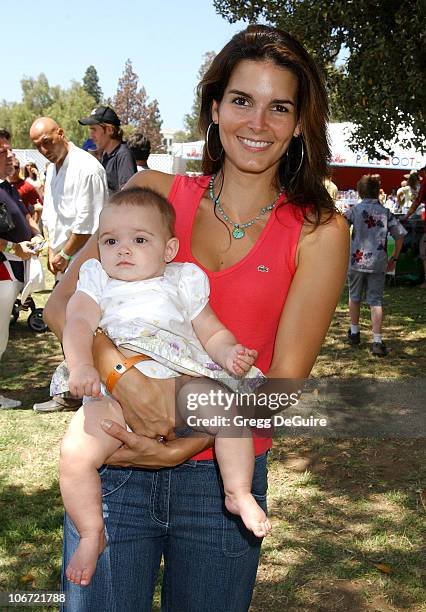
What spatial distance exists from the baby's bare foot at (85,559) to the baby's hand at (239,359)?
60cm

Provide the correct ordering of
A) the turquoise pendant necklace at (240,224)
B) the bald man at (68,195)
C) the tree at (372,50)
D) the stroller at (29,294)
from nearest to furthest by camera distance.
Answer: the turquoise pendant necklace at (240,224) < the bald man at (68,195) < the stroller at (29,294) < the tree at (372,50)

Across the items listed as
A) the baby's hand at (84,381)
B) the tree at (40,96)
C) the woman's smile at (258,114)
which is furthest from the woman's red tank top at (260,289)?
the tree at (40,96)

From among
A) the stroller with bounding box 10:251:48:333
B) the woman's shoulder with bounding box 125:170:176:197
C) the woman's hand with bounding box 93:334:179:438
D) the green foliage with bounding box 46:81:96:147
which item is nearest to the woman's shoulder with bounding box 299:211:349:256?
the woman's shoulder with bounding box 125:170:176:197

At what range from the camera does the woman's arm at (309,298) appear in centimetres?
214

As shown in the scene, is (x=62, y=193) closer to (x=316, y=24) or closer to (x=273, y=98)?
(x=273, y=98)

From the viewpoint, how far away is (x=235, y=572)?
7.18 feet

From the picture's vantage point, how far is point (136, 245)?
2.24 meters

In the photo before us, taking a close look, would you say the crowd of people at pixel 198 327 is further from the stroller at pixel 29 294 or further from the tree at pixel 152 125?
the tree at pixel 152 125

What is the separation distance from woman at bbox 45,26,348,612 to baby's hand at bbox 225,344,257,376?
0.12 m

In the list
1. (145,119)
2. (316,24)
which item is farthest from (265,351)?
(145,119)

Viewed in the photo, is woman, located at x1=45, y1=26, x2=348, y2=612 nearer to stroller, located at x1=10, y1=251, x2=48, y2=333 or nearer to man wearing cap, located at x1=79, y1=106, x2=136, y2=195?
man wearing cap, located at x1=79, y1=106, x2=136, y2=195

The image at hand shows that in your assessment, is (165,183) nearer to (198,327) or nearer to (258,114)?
(258,114)

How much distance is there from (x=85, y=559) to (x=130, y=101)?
265 ft

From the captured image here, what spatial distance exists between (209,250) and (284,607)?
2407mm
